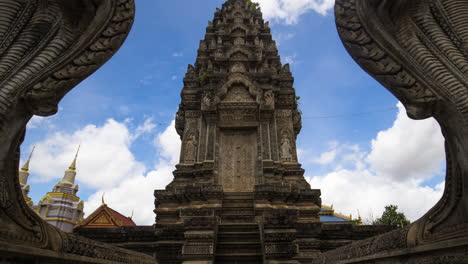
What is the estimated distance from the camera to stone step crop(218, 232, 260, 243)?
762 cm

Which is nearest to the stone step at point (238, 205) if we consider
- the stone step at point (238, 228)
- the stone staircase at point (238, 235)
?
the stone staircase at point (238, 235)

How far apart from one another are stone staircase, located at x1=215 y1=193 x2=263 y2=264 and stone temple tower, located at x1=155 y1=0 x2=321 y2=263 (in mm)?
25

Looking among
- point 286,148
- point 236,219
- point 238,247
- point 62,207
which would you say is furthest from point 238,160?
point 62,207

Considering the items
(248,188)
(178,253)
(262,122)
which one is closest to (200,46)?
(262,122)

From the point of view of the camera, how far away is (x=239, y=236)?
305 inches

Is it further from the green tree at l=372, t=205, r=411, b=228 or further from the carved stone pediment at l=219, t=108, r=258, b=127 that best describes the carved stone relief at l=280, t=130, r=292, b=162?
the green tree at l=372, t=205, r=411, b=228

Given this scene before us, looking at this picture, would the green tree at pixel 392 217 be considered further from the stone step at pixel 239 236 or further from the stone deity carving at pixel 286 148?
the stone step at pixel 239 236

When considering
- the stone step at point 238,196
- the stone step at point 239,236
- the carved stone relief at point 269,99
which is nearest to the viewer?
the stone step at point 239,236

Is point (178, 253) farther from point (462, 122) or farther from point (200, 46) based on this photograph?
point (200, 46)

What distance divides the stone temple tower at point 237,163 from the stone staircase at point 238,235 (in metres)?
0.02

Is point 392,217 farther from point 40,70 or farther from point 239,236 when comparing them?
point 40,70

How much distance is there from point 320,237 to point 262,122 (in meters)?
5.73

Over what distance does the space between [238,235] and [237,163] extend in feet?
13.7

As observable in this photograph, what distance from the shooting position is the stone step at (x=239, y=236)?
7.62 meters
